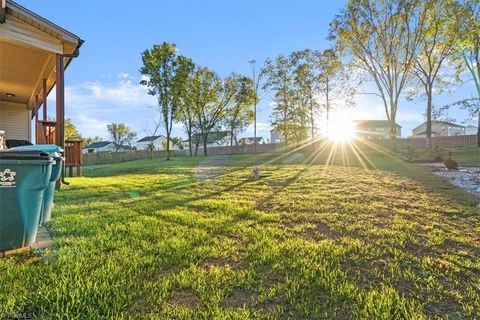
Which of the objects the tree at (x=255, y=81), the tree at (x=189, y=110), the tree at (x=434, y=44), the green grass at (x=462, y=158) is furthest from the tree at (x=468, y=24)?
the tree at (x=189, y=110)

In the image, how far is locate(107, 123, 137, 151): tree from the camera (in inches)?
2190

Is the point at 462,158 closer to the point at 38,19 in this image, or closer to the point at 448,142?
the point at 448,142

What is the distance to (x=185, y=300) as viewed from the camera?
5.87ft

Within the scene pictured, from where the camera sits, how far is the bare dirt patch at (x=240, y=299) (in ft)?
5.73

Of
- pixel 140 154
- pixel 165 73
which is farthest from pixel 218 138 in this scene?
pixel 165 73

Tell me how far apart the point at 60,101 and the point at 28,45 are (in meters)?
1.23

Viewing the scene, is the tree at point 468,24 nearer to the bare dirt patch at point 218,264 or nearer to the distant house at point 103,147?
the bare dirt patch at point 218,264

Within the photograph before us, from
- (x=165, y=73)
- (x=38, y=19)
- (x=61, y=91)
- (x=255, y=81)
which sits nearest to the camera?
(x=38, y=19)

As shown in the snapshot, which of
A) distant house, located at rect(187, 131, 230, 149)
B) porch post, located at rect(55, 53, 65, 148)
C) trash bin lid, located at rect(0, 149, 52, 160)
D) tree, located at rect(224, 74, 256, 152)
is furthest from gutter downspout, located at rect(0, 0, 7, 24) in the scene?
distant house, located at rect(187, 131, 230, 149)

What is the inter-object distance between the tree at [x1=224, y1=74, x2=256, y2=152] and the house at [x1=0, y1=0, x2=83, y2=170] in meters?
24.1

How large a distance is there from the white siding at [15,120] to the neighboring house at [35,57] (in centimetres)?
107

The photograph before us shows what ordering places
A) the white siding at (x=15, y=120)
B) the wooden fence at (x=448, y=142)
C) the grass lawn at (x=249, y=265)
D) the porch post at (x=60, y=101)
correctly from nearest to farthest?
the grass lawn at (x=249, y=265) < the porch post at (x=60, y=101) < the white siding at (x=15, y=120) < the wooden fence at (x=448, y=142)

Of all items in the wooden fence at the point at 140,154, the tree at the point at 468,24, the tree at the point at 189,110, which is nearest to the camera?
the tree at the point at 468,24

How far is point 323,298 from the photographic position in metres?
1.84
